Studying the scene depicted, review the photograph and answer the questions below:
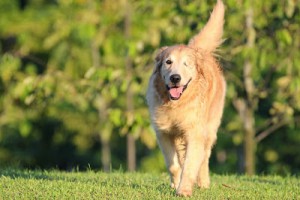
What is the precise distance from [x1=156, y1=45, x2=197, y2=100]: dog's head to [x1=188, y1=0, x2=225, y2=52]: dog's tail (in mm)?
1052

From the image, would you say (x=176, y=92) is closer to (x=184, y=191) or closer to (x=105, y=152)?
(x=184, y=191)

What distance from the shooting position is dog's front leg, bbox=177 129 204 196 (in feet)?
30.3

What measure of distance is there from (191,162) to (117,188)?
809mm

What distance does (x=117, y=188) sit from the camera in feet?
31.2

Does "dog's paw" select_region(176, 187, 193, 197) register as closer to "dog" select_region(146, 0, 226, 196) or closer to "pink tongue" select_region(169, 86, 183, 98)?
"dog" select_region(146, 0, 226, 196)

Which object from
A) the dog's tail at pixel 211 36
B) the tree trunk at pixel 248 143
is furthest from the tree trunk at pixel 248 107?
the dog's tail at pixel 211 36

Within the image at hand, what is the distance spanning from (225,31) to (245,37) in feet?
1.83

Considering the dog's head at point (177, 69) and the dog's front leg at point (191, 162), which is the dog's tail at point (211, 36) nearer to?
the dog's head at point (177, 69)

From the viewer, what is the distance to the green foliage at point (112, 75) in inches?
626

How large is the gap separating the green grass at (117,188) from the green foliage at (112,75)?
6.13 ft

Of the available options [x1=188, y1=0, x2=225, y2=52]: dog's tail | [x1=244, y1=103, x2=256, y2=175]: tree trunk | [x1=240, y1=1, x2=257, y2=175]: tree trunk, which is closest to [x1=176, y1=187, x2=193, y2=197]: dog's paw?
[x1=188, y1=0, x2=225, y2=52]: dog's tail

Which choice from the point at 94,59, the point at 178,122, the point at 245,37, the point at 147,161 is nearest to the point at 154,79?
the point at 178,122

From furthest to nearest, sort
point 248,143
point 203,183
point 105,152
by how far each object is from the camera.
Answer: point 105,152, point 248,143, point 203,183

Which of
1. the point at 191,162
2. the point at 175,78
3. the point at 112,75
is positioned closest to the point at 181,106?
the point at 175,78
